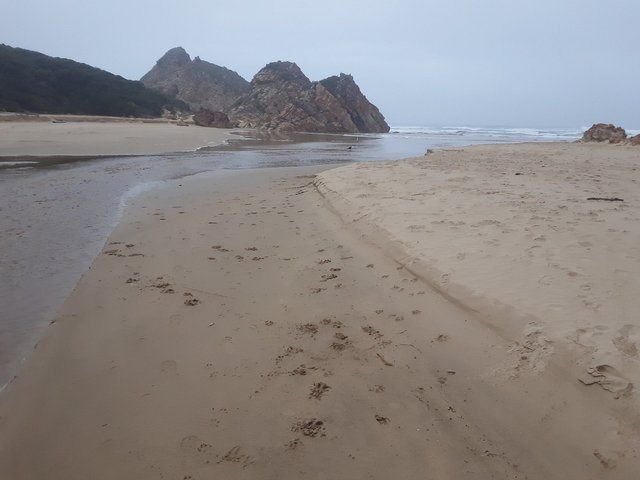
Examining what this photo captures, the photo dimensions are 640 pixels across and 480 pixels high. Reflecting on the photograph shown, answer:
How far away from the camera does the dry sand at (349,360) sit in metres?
1.97

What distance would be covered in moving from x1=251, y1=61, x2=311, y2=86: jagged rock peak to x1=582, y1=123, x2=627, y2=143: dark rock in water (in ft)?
177

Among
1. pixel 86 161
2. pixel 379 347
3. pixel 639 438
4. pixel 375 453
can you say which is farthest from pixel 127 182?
pixel 639 438

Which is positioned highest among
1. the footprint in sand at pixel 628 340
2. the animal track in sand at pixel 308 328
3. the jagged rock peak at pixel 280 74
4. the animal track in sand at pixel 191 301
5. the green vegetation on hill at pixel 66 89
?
the jagged rock peak at pixel 280 74

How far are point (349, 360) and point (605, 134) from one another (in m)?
29.7

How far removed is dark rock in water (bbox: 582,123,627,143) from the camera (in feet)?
79.8

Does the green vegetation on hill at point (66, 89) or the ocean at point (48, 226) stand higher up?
the green vegetation on hill at point (66, 89)

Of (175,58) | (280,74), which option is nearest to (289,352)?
(280,74)

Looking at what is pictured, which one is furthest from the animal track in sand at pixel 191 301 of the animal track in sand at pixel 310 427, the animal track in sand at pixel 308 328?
the animal track in sand at pixel 310 427

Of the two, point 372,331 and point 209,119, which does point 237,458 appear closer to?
point 372,331

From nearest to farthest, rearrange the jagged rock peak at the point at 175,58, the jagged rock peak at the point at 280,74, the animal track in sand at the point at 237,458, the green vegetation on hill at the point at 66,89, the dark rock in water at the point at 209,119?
1. the animal track in sand at the point at 237,458
2. the dark rock in water at the point at 209,119
3. the green vegetation on hill at the point at 66,89
4. the jagged rock peak at the point at 280,74
5. the jagged rock peak at the point at 175,58

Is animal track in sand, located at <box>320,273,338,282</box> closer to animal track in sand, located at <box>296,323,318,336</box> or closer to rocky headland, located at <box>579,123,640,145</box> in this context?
animal track in sand, located at <box>296,323,318,336</box>

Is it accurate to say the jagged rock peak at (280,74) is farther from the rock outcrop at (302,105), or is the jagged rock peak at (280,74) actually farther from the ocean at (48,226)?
the ocean at (48,226)

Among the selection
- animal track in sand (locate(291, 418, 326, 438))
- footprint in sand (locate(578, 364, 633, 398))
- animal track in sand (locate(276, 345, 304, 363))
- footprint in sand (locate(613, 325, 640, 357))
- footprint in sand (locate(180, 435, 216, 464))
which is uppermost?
footprint in sand (locate(613, 325, 640, 357))

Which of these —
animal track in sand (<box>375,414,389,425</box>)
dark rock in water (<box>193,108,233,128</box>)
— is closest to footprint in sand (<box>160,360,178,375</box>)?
animal track in sand (<box>375,414,389,425</box>)
